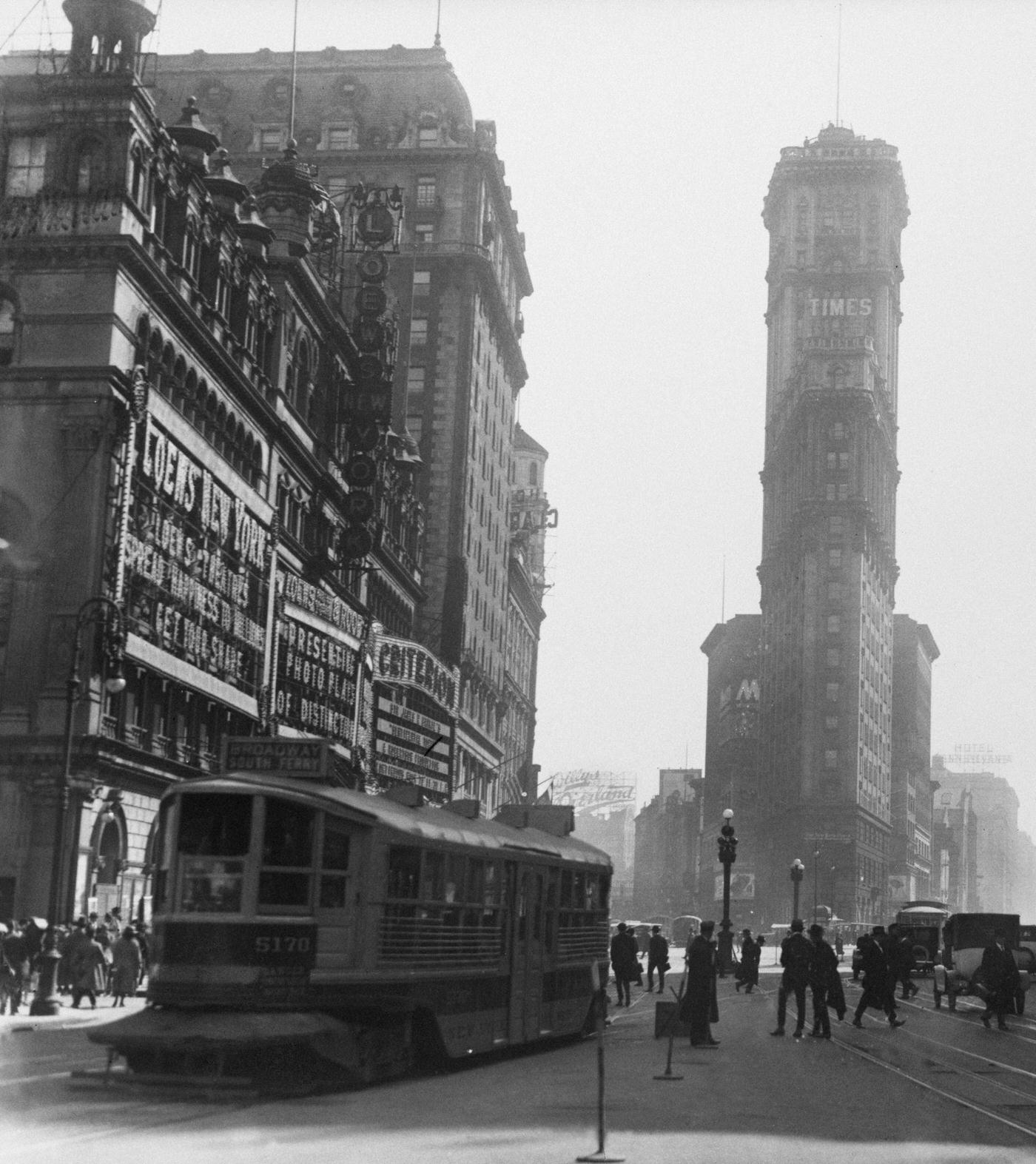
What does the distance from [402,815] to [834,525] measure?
156130 millimetres

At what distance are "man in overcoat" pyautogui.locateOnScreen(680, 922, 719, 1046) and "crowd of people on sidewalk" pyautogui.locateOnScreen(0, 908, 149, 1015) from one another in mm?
10039

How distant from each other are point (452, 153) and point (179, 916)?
89.1m

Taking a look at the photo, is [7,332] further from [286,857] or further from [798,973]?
[286,857]

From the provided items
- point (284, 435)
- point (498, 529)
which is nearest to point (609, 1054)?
point (284, 435)

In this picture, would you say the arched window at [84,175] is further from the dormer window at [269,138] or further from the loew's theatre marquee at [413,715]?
the dormer window at [269,138]

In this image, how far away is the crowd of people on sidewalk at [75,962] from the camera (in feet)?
112

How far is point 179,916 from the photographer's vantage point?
19016 millimetres

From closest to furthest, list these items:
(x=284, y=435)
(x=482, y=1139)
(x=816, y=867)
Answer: (x=482, y=1139), (x=284, y=435), (x=816, y=867)

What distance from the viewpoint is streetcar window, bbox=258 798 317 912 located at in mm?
19172

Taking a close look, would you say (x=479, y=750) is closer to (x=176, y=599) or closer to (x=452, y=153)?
(x=452, y=153)

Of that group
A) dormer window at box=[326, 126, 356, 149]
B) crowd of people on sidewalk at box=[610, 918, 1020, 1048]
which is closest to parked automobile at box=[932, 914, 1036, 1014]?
crowd of people on sidewalk at box=[610, 918, 1020, 1048]

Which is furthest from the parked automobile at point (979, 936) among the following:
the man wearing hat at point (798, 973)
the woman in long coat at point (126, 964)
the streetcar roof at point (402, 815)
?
the streetcar roof at point (402, 815)

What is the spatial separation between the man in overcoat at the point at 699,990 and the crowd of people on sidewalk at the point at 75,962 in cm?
1004

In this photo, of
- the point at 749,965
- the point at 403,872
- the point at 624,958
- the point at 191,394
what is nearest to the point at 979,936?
the point at 749,965
